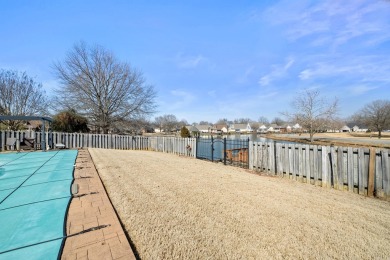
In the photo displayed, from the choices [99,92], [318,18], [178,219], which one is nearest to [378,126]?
[318,18]

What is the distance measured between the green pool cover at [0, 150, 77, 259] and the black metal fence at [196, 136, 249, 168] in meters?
6.79

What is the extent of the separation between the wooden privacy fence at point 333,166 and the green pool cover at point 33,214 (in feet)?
21.3

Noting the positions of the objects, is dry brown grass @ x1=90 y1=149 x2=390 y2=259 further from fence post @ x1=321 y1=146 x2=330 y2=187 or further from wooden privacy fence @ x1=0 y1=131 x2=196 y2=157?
wooden privacy fence @ x1=0 y1=131 x2=196 y2=157

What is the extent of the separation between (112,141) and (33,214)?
16.0 m

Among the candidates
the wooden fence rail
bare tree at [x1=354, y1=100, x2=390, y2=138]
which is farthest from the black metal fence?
bare tree at [x1=354, y1=100, x2=390, y2=138]

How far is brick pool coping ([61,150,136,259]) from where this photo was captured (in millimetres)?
2209

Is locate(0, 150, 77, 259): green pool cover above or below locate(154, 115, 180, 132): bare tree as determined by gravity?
below

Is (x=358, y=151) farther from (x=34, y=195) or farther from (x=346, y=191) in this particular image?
(x=34, y=195)

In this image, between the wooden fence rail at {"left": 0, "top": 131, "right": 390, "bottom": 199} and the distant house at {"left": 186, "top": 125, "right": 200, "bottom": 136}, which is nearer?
Result: the wooden fence rail at {"left": 0, "top": 131, "right": 390, "bottom": 199}

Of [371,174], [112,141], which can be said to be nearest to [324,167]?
[371,174]

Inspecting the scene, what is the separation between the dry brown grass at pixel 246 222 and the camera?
2.48m

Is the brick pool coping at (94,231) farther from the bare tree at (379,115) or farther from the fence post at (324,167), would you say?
the bare tree at (379,115)

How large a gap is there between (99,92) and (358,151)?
893 inches

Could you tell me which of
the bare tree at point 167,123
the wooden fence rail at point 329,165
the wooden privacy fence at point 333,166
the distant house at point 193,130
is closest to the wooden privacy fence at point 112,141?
Answer: the wooden fence rail at point 329,165
